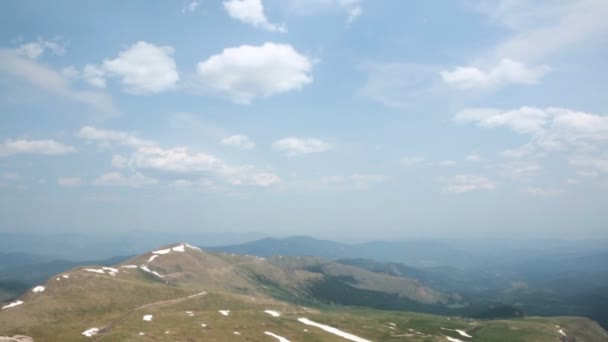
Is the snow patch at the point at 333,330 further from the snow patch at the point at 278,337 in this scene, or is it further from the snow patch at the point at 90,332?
the snow patch at the point at 90,332

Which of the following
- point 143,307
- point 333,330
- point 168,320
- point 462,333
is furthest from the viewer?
point 462,333

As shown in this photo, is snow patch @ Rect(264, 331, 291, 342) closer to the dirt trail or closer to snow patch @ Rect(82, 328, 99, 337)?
the dirt trail

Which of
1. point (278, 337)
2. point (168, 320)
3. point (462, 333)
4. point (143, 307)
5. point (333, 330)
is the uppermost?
point (168, 320)

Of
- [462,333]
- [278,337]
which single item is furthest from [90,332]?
[462,333]

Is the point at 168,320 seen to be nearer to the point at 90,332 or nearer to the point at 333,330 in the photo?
A: the point at 90,332

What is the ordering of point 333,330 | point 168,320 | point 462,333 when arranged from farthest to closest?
1. point 462,333
2. point 333,330
3. point 168,320

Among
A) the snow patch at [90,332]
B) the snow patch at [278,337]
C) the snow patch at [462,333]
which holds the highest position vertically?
the snow patch at [90,332]

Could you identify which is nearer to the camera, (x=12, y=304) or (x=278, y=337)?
(x=278, y=337)

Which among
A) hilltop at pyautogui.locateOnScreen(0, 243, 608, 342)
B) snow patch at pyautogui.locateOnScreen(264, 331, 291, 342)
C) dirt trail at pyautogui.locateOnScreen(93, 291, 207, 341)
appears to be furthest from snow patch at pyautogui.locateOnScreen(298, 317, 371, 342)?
dirt trail at pyautogui.locateOnScreen(93, 291, 207, 341)

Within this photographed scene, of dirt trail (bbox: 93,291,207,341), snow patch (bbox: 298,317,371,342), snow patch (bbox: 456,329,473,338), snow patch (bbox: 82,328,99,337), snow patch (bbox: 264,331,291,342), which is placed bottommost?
snow patch (bbox: 456,329,473,338)

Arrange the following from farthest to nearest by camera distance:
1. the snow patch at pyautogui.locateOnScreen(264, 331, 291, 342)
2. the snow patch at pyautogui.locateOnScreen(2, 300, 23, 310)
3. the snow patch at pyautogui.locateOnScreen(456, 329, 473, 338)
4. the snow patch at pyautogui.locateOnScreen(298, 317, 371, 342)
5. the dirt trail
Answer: the snow patch at pyautogui.locateOnScreen(456, 329, 473, 338)
the snow patch at pyautogui.locateOnScreen(298, 317, 371, 342)
the snow patch at pyautogui.locateOnScreen(2, 300, 23, 310)
the snow patch at pyautogui.locateOnScreen(264, 331, 291, 342)
the dirt trail

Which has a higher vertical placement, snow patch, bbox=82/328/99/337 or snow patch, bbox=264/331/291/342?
snow patch, bbox=82/328/99/337

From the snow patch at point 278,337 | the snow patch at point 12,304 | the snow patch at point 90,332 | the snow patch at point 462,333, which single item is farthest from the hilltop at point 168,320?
the snow patch at point 462,333

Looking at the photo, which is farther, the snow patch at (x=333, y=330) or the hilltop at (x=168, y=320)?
the snow patch at (x=333, y=330)
